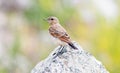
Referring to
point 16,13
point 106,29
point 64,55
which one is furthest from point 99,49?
point 64,55

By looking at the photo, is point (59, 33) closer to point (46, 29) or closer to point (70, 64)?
point (70, 64)

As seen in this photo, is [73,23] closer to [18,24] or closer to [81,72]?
[18,24]

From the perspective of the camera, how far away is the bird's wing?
7.86 meters

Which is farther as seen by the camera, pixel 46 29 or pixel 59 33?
pixel 46 29

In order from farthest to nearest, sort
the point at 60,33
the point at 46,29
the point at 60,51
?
1. the point at 46,29
2. the point at 60,33
3. the point at 60,51

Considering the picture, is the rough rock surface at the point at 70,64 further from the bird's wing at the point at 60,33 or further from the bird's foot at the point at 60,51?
the bird's wing at the point at 60,33

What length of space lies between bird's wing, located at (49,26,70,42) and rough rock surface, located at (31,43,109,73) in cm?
48

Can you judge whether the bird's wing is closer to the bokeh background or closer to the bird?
the bird

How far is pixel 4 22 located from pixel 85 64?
24.0ft

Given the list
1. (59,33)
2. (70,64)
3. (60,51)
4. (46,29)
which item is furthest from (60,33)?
(46,29)

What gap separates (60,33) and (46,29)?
5.45 metres

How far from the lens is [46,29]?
13.5 m

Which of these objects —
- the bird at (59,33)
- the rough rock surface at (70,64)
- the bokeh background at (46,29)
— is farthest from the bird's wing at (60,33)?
the bokeh background at (46,29)

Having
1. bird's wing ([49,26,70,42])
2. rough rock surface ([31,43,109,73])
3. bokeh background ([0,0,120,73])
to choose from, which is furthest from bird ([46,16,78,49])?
bokeh background ([0,0,120,73])
